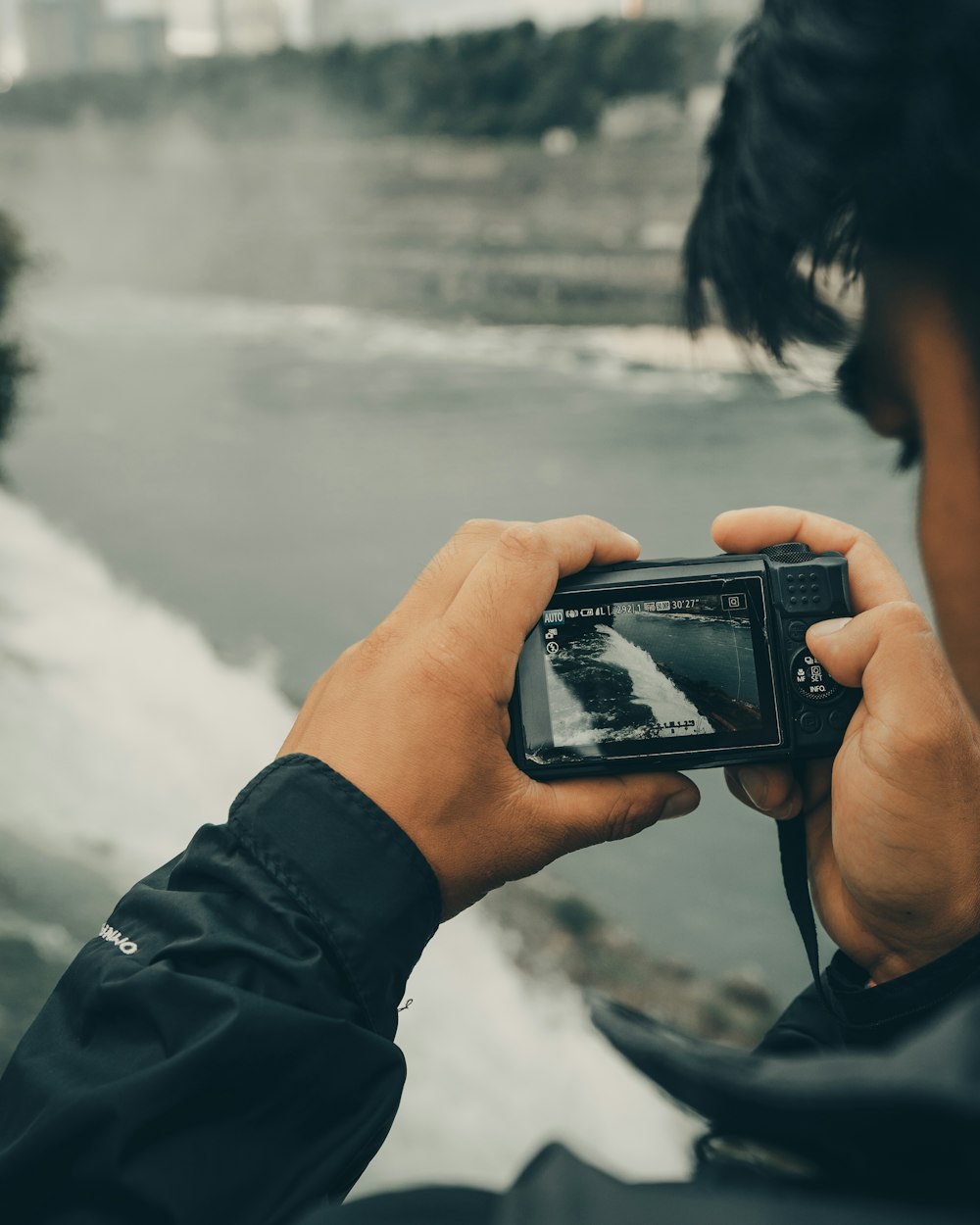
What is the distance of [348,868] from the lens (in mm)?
520

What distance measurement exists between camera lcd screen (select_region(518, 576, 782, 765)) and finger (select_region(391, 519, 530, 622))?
0.06 m

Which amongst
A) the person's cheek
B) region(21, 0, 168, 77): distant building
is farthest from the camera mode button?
region(21, 0, 168, 77): distant building

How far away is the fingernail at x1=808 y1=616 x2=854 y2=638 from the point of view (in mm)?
656

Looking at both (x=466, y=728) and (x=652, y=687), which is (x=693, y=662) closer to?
(x=652, y=687)

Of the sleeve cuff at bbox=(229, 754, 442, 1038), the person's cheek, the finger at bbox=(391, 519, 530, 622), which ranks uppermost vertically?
the person's cheek

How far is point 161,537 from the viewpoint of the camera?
203 cm

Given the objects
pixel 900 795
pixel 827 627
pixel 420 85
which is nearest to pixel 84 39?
pixel 420 85

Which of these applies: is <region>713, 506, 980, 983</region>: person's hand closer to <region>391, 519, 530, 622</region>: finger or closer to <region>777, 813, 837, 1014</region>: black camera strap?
<region>777, 813, 837, 1014</region>: black camera strap

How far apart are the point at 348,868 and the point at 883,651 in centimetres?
34

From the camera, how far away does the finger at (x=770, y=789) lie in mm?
690

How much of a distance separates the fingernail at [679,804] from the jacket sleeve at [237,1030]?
0.59 feet

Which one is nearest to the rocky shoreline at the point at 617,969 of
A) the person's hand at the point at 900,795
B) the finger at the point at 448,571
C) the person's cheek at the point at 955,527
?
the person's hand at the point at 900,795

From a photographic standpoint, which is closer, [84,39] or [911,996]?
[911,996]

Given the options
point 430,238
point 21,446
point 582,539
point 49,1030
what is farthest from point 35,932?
point 430,238
